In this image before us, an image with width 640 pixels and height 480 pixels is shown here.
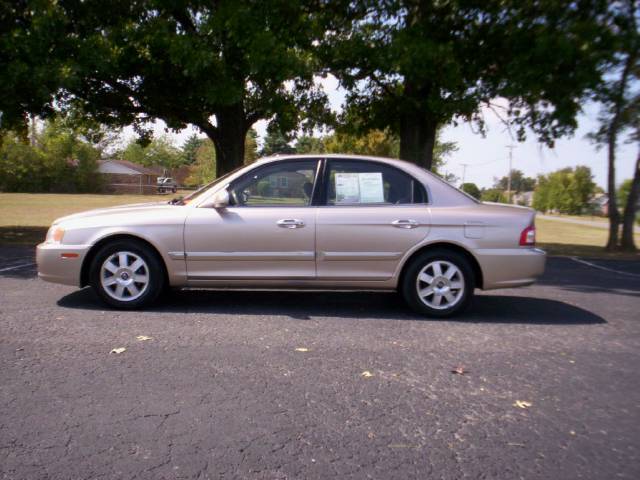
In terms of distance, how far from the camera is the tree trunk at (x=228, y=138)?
14.6 m

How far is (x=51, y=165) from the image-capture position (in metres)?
56.6

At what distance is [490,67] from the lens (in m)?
12.8

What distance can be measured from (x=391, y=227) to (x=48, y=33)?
28.6 feet

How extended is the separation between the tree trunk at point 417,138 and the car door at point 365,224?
8.59 m

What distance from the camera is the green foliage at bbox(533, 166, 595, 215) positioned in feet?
198

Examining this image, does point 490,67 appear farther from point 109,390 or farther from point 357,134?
point 109,390

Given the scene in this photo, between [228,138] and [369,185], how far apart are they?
982 cm

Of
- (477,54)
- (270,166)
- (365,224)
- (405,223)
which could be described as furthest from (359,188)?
(477,54)

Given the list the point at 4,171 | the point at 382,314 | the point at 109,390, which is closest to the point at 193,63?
the point at 382,314

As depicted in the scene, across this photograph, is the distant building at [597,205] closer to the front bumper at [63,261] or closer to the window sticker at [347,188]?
the window sticker at [347,188]

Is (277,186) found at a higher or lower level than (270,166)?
lower

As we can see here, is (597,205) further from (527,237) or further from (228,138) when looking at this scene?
(527,237)

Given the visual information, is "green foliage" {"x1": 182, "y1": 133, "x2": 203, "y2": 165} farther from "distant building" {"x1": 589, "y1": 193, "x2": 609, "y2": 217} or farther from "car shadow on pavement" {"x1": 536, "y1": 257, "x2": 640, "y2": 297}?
"car shadow on pavement" {"x1": 536, "y1": 257, "x2": 640, "y2": 297}

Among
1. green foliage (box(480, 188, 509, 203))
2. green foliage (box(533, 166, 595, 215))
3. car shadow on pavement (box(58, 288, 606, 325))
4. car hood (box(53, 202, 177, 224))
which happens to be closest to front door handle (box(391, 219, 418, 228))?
car shadow on pavement (box(58, 288, 606, 325))
